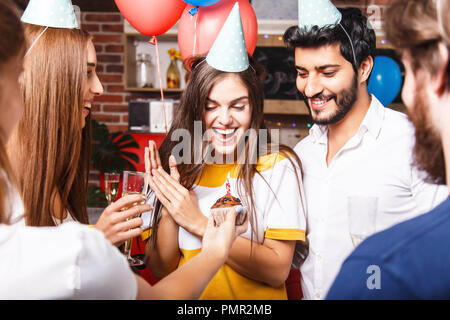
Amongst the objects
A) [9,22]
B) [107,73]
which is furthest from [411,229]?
[107,73]

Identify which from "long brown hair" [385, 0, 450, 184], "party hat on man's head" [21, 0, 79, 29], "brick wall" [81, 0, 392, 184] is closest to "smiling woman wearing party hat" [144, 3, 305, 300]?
"party hat on man's head" [21, 0, 79, 29]

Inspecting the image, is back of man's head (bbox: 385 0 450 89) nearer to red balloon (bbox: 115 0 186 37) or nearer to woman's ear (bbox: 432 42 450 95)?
woman's ear (bbox: 432 42 450 95)

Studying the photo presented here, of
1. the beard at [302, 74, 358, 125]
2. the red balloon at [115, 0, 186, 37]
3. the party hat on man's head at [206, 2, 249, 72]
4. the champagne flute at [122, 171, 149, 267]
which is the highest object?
the red balloon at [115, 0, 186, 37]

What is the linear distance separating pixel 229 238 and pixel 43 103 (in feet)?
2.14

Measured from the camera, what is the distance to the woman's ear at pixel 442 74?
651 mm

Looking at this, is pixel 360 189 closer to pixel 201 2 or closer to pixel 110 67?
pixel 201 2

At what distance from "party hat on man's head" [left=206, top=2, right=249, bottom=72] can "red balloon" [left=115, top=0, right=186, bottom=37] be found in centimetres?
29

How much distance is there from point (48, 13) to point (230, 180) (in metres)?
0.72

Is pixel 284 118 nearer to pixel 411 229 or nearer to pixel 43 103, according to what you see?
pixel 43 103

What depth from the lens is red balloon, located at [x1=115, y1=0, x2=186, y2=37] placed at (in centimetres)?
139

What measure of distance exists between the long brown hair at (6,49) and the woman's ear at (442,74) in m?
0.69

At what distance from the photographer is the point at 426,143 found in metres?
0.74

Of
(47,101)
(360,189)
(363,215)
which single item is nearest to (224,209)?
(363,215)
